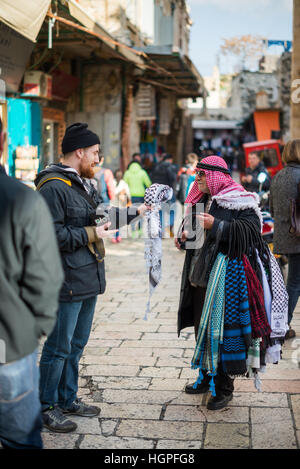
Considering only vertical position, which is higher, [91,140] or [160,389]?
[91,140]

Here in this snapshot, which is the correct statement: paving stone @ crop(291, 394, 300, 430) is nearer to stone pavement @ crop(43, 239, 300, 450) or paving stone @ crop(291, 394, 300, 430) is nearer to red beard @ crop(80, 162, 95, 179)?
stone pavement @ crop(43, 239, 300, 450)

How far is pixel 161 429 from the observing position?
374 cm

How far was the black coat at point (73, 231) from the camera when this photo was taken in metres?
3.48

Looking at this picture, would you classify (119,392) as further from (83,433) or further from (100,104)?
(100,104)

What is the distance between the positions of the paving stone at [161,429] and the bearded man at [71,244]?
35cm

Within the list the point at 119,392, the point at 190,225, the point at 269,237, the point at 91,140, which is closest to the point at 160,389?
the point at 119,392

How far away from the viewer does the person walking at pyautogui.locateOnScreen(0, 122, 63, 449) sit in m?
2.43

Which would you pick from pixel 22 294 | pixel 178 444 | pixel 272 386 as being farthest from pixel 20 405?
pixel 272 386

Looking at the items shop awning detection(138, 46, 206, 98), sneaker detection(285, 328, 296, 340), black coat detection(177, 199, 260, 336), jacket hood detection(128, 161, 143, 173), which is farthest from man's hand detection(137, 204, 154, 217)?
shop awning detection(138, 46, 206, 98)

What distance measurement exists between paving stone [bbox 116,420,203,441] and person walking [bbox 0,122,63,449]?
1.18m

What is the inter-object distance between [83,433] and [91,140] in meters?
1.85

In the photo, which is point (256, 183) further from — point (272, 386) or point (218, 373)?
point (218, 373)

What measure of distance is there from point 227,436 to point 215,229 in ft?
4.31
